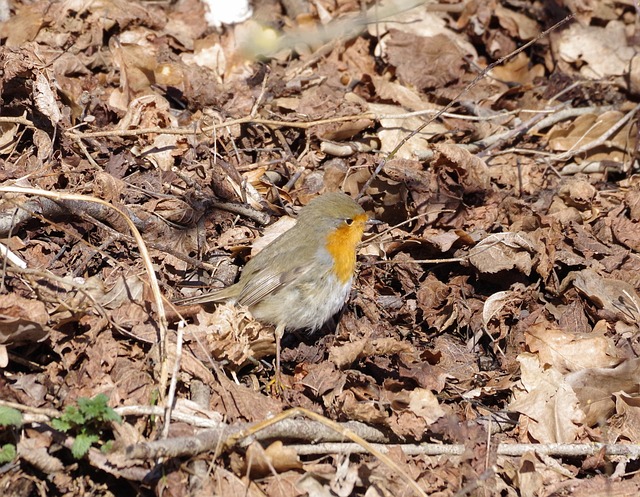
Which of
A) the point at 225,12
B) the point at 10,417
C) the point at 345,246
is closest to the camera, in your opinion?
the point at 10,417

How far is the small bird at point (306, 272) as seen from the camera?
15.4 feet

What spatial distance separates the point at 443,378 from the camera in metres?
4.21

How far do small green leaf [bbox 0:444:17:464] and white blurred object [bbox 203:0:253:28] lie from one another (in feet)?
15.0

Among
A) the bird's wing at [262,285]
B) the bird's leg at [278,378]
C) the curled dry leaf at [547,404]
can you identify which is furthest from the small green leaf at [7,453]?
the curled dry leaf at [547,404]

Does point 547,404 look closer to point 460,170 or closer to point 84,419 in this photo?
point 460,170

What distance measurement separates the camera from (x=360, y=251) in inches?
207

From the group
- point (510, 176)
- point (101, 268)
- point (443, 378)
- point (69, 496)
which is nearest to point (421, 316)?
point (443, 378)

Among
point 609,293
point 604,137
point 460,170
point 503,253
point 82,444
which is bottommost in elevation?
point 609,293

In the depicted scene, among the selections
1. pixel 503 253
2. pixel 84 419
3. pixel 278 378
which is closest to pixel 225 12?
pixel 503 253

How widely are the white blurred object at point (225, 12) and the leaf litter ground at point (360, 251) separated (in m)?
0.12

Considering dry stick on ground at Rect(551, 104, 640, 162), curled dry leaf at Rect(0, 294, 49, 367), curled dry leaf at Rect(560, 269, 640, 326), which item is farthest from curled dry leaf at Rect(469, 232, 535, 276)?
curled dry leaf at Rect(0, 294, 49, 367)

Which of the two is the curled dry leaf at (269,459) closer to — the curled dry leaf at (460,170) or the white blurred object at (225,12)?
the curled dry leaf at (460,170)

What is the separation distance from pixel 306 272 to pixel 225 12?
10.5ft

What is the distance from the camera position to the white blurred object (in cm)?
661
